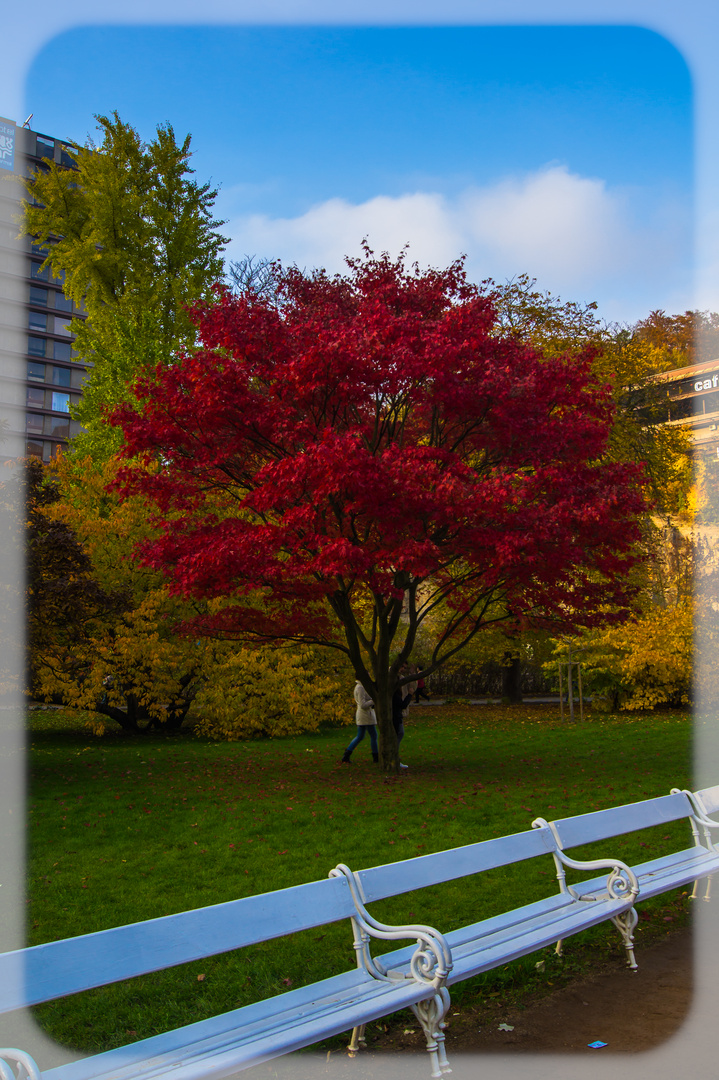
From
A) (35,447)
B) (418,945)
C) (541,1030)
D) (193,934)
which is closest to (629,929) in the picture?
(541,1030)

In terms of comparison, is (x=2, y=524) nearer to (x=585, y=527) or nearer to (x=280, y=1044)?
(x=585, y=527)

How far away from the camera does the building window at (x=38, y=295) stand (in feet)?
207

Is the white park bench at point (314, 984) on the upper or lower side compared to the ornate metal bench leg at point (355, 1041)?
upper

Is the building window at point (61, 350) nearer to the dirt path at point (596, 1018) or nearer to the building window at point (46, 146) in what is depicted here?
the building window at point (46, 146)

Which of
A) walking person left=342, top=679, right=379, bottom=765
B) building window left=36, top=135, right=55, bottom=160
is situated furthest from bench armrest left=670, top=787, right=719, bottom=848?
building window left=36, top=135, right=55, bottom=160

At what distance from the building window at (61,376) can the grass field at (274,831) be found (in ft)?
181

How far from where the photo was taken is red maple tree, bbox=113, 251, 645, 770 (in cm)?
849

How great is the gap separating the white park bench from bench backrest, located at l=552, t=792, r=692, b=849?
44mm

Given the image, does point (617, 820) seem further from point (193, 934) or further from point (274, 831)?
point (274, 831)

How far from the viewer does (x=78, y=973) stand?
105 inches

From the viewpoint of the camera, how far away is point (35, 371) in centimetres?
6344

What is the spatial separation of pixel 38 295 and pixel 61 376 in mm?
6201

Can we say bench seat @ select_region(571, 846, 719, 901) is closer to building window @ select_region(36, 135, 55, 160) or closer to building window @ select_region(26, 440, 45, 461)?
building window @ select_region(26, 440, 45, 461)

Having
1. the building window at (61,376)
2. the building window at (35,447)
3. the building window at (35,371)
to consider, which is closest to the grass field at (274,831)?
the building window at (35,447)
